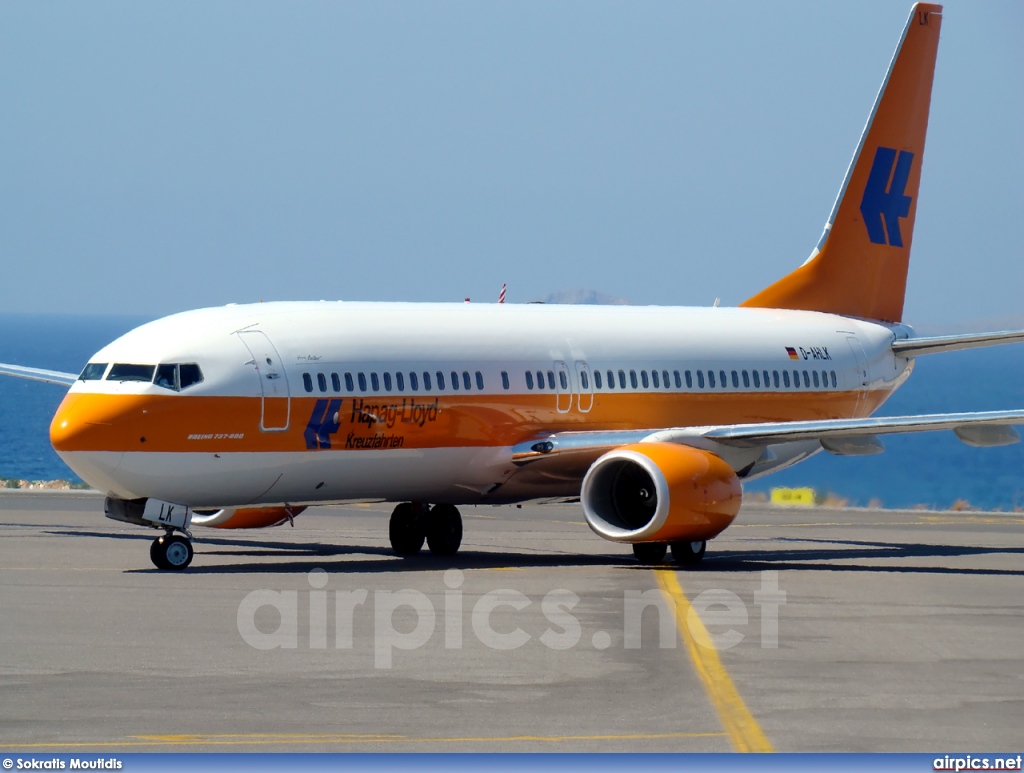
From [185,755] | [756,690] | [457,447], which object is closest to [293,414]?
[457,447]

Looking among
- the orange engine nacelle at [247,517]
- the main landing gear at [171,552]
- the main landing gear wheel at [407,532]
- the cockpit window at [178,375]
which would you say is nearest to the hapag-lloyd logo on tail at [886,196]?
the main landing gear wheel at [407,532]

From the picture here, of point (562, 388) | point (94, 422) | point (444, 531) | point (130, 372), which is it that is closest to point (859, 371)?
point (562, 388)

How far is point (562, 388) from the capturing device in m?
30.0

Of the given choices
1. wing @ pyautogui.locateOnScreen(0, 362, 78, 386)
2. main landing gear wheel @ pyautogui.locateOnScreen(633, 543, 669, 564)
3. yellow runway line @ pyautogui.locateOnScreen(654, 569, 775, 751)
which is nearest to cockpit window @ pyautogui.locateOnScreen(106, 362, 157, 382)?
main landing gear wheel @ pyautogui.locateOnScreen(633, 543, 669, 564)

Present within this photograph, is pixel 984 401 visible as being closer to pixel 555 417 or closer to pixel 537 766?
pixel 555 417

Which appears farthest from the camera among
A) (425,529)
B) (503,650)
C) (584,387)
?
(584,387)

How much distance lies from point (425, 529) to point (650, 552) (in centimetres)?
421

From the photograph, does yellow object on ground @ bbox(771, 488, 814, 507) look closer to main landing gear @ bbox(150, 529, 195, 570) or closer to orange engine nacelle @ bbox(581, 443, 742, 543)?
orange engine nacelle @ bbox(581, 443, 742, 543)

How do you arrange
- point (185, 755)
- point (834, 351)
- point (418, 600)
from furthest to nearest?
point (834, 351)
point (418, 600)
point (185, 755)

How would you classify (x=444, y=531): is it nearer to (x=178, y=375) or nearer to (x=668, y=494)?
(x=668, y=494)

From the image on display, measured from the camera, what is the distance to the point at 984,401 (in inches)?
6880

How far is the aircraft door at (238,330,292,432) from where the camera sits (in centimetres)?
2555

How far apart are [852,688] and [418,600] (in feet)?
24.9

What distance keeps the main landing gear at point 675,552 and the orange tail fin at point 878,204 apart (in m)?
11.1
